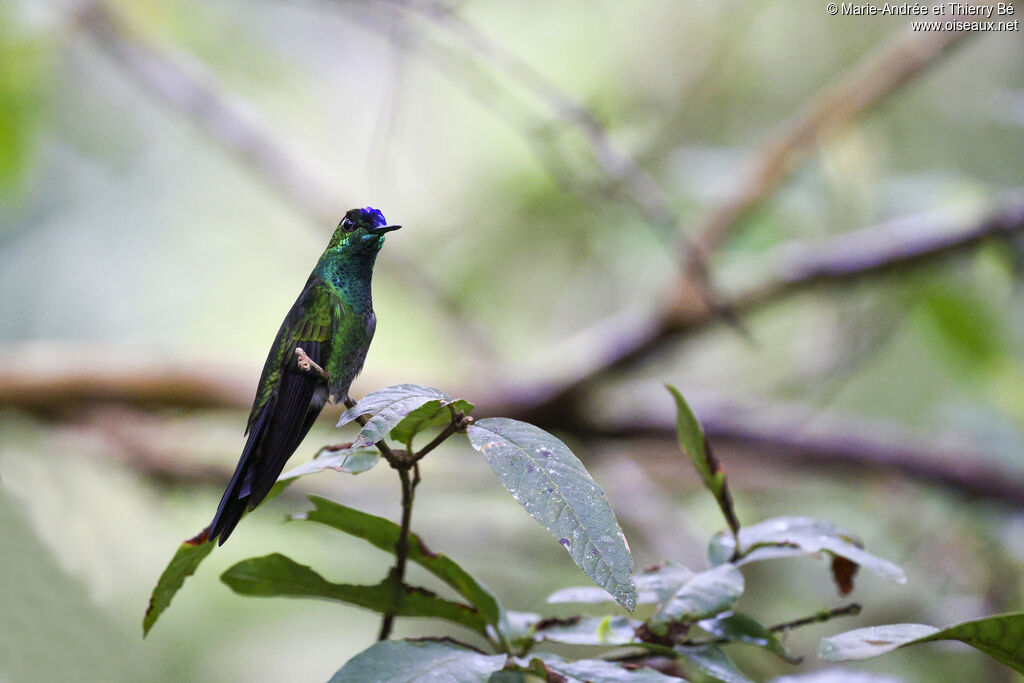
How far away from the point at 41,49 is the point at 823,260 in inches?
118

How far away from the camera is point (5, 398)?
3451 millimetres

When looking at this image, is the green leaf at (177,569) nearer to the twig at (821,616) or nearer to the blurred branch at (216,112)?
the twig at (821,616)

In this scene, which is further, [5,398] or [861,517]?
[861,517]

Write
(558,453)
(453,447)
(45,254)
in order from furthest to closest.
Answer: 1. (45,254)
2. (453,447)
3. (558,453)

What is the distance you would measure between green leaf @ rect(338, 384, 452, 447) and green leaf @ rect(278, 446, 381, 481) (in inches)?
3.3

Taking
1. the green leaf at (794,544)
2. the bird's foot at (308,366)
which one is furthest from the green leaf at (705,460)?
the bird's foot at (308,366)

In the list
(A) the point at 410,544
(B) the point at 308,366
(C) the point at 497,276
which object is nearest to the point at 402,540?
(A) the point at 410,544

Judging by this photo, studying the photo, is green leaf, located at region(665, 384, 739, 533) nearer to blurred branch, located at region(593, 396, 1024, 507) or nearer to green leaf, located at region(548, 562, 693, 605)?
green leaf, located at region(548, 562, 693, 605)

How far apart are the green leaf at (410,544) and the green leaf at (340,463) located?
76mm

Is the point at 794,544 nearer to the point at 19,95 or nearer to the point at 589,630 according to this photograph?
the point at 589,630

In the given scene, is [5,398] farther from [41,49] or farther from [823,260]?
[823,260]

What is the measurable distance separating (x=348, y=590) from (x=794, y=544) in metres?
0.48

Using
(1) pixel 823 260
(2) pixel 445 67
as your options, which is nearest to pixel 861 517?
(1) pixel 823 260

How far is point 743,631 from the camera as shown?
Result: 917mm
